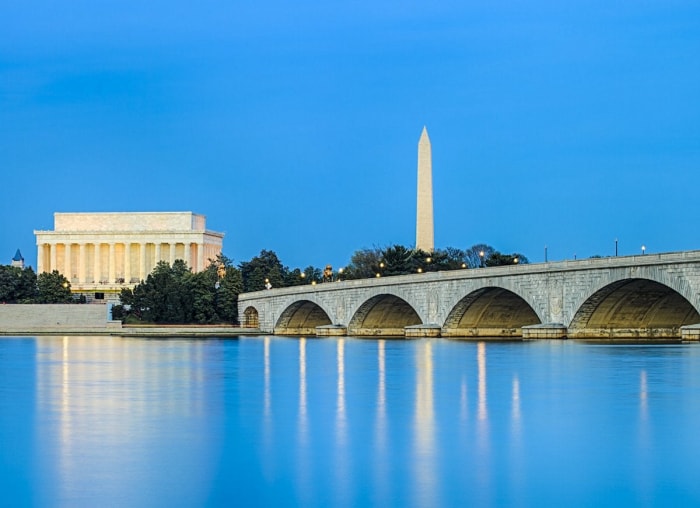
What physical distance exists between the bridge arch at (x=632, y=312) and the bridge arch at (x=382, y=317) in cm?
2181

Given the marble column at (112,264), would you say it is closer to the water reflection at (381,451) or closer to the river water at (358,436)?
the river water at (358,436)

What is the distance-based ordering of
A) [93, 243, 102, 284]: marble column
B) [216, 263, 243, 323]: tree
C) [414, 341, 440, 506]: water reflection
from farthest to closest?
[93, 243, 102, 284]: marble column, [216, 263, 243, 323]: tree, [414, 341, 440, 506]: water reflection

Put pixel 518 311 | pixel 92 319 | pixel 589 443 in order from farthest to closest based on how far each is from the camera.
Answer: pixel 92 319 < pixel 518 311 < pixel 589 443

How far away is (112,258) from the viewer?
15238cm

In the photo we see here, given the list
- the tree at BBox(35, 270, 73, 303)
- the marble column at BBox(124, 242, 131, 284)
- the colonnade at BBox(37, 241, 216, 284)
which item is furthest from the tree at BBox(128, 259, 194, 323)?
the marble column at BBox(124, 242, 131, 284)

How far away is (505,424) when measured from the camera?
25641mm

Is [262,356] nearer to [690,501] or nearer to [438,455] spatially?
[438,455]

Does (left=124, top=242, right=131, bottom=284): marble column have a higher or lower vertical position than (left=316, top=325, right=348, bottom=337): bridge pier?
higher

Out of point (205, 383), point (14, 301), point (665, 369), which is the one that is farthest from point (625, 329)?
point (14, 301)

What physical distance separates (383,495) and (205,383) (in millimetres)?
21406

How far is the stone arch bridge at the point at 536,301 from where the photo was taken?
188ft

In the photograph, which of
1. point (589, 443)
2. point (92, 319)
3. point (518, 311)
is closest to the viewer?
point (589, 443)

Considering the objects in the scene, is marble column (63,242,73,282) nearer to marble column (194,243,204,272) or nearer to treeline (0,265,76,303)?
marble column (194,243,204,272)

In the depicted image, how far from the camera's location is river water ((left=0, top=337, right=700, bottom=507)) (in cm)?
1805
